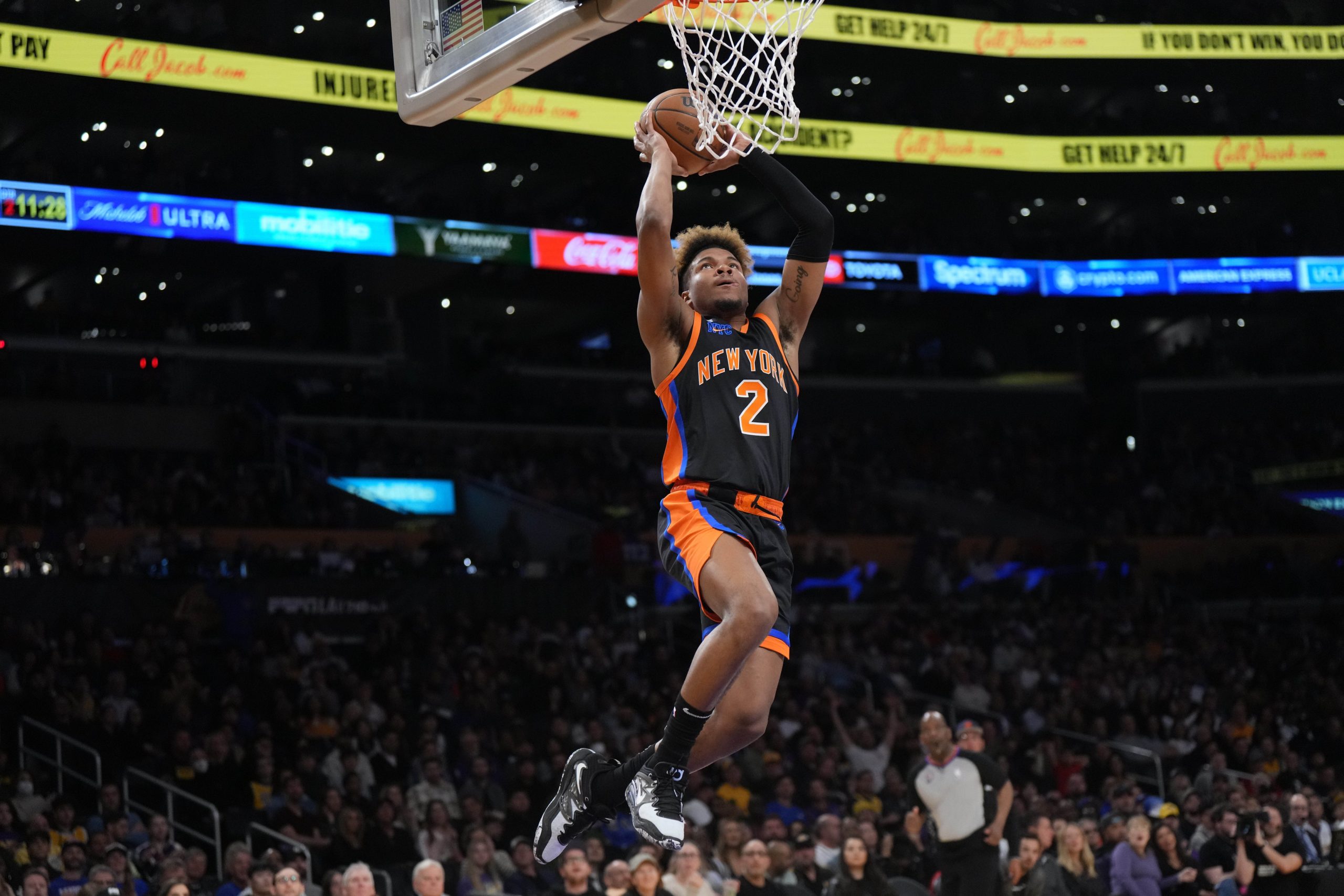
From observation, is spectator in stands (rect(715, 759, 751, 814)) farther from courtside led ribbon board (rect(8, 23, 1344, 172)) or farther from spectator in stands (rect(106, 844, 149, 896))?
courtside led ribbon board (rect(8, 23, 1344, 172))

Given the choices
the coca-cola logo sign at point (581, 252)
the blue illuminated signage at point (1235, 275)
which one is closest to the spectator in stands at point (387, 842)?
the coca-cola logo sign at point (581, 252)

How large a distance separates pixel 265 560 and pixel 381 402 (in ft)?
29.1

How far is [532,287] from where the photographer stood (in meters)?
31.3

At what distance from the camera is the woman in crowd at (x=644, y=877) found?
1033 centimetres

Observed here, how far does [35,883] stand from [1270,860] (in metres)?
8.40

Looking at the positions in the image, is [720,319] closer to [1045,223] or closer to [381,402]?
[381,402]

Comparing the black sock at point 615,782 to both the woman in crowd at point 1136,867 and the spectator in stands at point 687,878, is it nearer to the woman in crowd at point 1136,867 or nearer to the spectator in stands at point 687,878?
the spectator in stands at point 687,878

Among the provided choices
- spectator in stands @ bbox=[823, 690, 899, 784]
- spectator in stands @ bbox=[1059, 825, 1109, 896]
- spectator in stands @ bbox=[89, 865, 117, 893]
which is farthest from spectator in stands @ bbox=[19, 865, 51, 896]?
spectator in stands @ bbox=[823, 690, 899, 784]

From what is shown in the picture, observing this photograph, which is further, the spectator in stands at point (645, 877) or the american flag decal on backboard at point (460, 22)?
the spectator in stands at point (645, 877)

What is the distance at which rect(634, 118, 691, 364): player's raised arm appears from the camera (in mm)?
5293

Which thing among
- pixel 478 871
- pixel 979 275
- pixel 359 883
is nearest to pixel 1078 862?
pixel 478 871

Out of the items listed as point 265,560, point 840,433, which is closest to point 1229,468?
point 840,433

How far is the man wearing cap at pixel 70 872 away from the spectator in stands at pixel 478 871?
2.71 m

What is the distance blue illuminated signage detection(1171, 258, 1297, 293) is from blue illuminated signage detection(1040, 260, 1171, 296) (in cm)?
39
